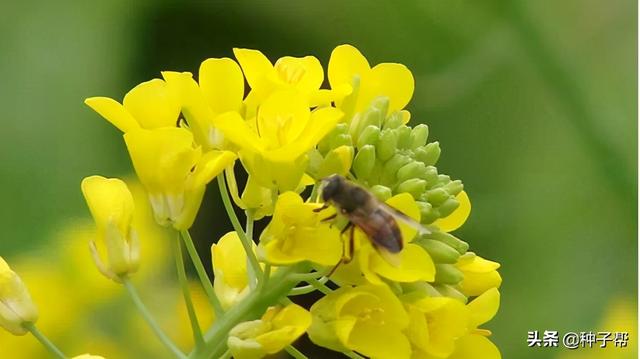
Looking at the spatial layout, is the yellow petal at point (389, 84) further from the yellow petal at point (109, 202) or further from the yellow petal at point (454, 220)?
the yellow petal at point (109, 202)

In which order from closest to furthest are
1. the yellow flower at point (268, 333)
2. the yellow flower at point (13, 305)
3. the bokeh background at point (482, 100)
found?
1. the yellow flower at point (268, 333)
2. the yellow flower at point (13, 305)
3. the bokeh background at point (482, 100)

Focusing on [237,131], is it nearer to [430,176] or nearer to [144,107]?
[144,107]

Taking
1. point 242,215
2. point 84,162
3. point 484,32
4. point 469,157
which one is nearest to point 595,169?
point 469,157

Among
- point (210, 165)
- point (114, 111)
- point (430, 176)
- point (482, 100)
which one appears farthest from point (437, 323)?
point (482, 100)

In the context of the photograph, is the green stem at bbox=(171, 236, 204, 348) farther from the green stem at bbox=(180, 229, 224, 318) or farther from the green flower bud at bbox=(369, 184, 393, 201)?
the green flower bud at bbox=(369, 184, 393, 201)

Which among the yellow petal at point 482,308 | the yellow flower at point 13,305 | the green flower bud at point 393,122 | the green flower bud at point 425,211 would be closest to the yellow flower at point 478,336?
the yellow petal at point 482,308
